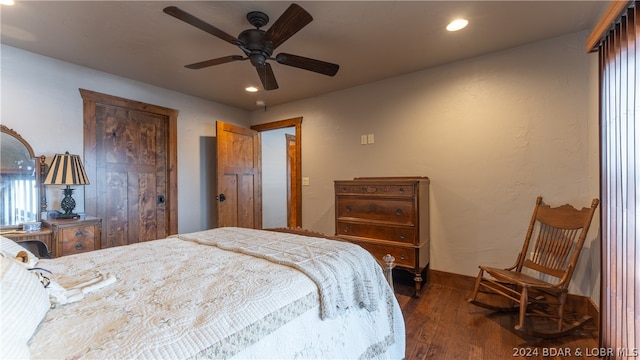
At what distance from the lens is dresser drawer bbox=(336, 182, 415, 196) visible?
2.67 meters

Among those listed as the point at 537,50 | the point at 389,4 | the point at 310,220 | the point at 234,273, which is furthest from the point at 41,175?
the point at 537,50

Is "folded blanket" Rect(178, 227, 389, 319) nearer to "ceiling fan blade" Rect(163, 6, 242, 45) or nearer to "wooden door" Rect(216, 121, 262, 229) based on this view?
"ceiling fan blade" Rect(163, 6, 242, 45)

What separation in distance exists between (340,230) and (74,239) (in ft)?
8.05

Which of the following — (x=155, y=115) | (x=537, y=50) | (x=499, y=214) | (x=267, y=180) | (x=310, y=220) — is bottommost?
(x=310, y=220)

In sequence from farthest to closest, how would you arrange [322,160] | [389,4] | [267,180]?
[267,180], [322,160], [389,4]

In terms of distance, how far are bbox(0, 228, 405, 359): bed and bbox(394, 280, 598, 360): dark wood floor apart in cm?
44

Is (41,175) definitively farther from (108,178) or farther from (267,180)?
(267,180)

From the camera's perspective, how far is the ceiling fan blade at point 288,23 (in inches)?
61.0

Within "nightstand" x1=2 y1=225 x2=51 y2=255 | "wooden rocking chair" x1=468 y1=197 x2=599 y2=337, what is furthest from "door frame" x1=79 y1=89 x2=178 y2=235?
"wooden rocking chair" x1=468 y1=197 x2=599 y2=337

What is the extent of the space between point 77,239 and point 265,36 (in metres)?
2.36

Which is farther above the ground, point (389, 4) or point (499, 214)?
point (389, 4)

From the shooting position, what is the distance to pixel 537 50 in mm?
2453

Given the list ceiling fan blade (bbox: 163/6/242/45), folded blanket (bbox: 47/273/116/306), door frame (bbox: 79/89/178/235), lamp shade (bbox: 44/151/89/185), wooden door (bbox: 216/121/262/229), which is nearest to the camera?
folded blanket (bbox: 47/273/116/306)

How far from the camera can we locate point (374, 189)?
2.84 meters
